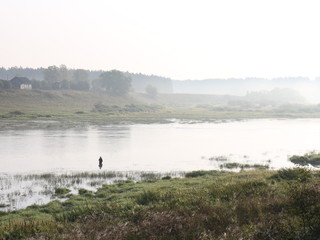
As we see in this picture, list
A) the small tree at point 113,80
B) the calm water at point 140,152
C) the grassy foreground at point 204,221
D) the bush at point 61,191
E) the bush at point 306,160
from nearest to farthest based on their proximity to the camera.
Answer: the grassy foreground at point 204,221
the bush at point 61,191
the calm water at point 140,152
the bush at point 306,160
the small tree at point 113,80

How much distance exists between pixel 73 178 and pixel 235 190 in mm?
18215

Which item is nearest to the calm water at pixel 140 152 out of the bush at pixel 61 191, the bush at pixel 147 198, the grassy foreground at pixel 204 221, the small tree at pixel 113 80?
the bush at pixel 61 191

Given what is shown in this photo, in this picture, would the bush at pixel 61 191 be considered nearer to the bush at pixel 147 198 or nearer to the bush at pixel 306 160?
the bush at pixel 147 198

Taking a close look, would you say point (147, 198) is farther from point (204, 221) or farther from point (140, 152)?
point (140, 152)

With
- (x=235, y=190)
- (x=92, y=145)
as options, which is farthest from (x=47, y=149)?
(x=235, y=190)

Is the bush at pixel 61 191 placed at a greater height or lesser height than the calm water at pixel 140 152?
greater

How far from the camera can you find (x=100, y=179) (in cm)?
2895

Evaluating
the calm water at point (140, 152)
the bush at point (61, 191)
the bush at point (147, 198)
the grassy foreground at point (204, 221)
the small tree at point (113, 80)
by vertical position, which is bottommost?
the calm water at point (140, 152)

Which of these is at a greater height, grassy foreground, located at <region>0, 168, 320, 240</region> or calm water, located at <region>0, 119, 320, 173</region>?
grassy foreground, located at <region>0, 168, 320, 240</region>

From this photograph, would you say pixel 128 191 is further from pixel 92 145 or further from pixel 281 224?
pixel 92 145

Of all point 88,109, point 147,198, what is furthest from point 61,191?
point 88,109

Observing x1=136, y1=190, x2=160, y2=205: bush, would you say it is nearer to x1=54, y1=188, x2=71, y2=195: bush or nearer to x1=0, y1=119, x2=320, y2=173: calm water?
x1=54, y1=188, x2=71, y2=195: bush

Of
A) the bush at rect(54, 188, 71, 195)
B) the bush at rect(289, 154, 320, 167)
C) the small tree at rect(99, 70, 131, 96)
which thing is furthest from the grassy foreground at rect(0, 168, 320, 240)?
the small tree at rect(99, 70, 131, 96)

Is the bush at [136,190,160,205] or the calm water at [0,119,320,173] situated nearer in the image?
the bush at [136,190,160,205]
